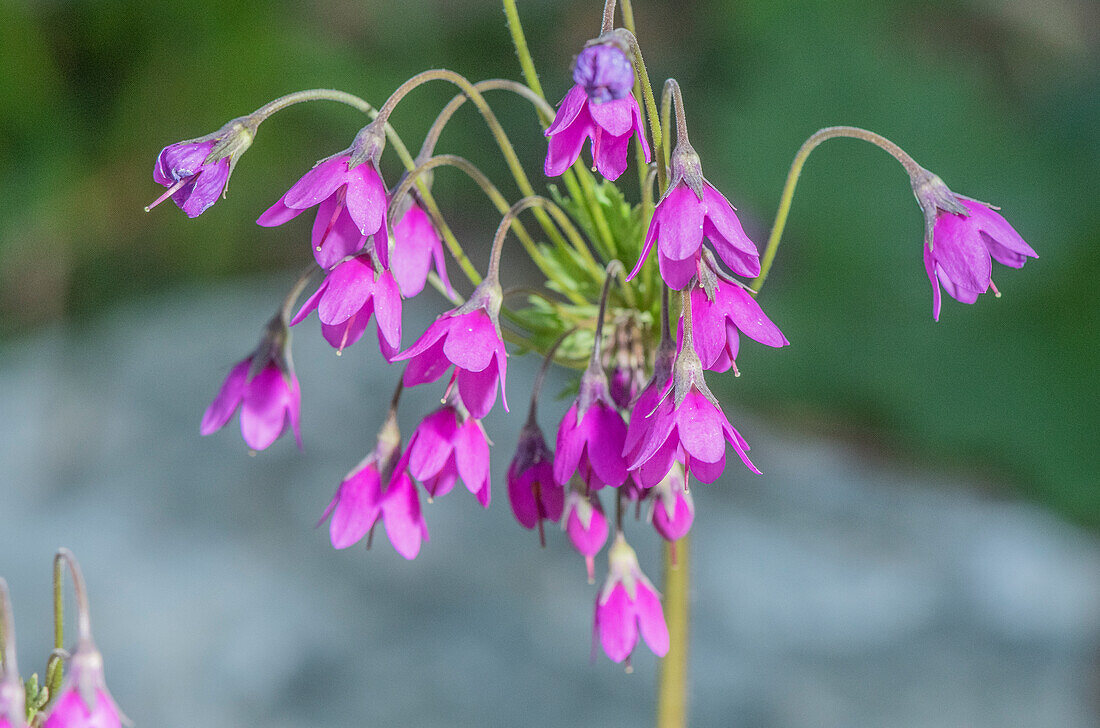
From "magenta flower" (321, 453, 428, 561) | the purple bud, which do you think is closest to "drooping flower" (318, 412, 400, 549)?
"magenta flower" (321, 453, 428, 561)

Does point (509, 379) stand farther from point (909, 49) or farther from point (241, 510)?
point (909, 49)

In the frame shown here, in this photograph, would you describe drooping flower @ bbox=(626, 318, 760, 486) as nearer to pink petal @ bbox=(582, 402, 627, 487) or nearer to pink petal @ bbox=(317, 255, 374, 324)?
pink petal @ bbox=(582, 402, 627, 487)

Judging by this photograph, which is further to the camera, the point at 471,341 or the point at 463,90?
the point at 463,90

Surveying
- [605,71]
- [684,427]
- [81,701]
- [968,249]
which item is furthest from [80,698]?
[968,249]

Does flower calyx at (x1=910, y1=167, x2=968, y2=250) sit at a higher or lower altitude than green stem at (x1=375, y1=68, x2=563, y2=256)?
lower

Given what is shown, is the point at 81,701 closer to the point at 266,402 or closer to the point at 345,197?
the point at 266,402

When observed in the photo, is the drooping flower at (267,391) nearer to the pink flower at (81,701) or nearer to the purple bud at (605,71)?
the pink flower at (81,701)

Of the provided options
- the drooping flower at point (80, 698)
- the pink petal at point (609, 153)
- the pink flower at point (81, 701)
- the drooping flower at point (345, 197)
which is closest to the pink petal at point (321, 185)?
the drooping flower at point (345, 197)
